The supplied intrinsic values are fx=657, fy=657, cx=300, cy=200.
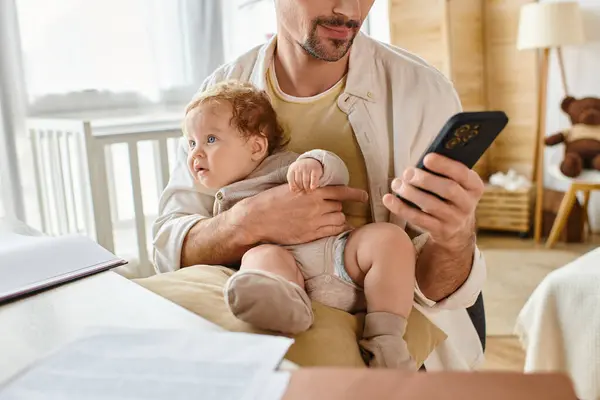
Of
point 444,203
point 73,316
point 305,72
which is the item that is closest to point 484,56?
point 305,72

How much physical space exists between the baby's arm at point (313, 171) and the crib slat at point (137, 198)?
1.46m

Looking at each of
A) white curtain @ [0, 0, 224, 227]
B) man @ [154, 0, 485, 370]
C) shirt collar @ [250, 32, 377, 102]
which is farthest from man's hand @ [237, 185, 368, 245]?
white curtain @ [0, 0, 224, 227]

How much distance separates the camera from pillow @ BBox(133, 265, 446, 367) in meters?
0.88

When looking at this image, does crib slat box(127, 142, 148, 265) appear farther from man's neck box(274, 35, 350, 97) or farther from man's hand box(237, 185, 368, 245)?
man's hand box(237, 185, 368, 245)

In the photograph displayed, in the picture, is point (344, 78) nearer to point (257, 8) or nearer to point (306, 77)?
point (306, 77)

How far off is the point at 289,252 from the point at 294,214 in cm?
7

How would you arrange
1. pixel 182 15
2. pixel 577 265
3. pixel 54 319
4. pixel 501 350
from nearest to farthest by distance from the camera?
pixel 54 319 → pixel 577 265 → pixel 501 350 → pixel 182 15

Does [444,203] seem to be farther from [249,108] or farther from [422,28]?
[422,28]

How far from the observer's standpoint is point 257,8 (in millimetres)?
3908

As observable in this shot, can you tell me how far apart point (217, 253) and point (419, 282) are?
1.28ft

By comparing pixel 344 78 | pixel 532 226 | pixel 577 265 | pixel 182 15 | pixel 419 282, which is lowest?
pixel 532 226

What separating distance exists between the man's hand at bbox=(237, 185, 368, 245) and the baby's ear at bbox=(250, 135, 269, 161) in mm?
85

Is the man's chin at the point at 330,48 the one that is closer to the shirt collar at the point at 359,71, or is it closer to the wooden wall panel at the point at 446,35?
the shirt collar at the point at 359,71

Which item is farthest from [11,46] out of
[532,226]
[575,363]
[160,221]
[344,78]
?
[532,226]
